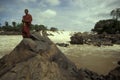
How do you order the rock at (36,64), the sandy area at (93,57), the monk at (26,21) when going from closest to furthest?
1. the rock at (36,64)
2. the monk at (26,21)
3. the sandy area at (93,57)

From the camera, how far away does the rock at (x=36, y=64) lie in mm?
8930

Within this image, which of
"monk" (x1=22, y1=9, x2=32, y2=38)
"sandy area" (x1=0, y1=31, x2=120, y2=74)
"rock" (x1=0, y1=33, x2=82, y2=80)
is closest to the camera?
"rock" (x1=0, y1=33, x2=82, y2=80)

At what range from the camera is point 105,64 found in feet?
69.2

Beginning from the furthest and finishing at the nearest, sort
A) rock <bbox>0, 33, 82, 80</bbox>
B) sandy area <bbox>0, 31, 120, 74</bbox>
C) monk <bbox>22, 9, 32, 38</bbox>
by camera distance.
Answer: sandy area <bbox>0, 31, 120, 74</bbox>, monk <bbox>22, 9, 32, 38</bbox>, rock <bbox>0, 33, 82, 80</bbox>

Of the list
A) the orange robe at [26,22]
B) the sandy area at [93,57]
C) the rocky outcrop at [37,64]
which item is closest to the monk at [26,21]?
the orange robe at [26,22]

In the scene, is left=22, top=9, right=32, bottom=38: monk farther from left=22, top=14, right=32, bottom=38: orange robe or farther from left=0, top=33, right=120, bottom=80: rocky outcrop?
left=0, top=33, right=120, bottom=80: rocky outcrop

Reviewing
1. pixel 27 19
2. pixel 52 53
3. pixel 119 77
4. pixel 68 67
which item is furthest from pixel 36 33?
pixel 119 77

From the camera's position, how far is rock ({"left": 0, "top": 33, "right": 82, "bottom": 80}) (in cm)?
893

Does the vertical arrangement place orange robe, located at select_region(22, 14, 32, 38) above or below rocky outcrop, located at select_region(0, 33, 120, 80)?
above

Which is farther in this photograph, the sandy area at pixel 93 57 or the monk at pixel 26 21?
the sandy area at pixel 93 57

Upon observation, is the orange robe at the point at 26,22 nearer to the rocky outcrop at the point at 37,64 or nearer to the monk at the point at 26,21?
the monk at the point at 26,21

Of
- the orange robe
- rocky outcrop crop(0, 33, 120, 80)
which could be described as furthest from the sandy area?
the orange robe

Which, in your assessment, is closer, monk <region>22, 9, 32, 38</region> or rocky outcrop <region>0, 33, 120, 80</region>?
rocky outcrop <region>0, 33, 120, 80</region>

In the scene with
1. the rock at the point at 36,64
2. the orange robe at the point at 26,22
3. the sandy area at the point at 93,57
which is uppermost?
the orange robe at the point at 26,22
